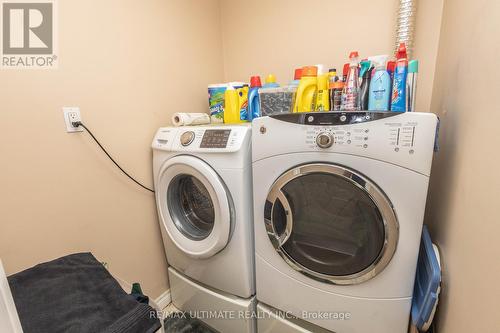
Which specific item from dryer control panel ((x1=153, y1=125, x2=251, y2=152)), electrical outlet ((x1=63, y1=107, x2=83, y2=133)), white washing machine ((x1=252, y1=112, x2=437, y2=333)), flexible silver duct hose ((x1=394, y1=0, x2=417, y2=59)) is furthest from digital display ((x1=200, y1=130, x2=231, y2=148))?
flexible silver duct hose ((x1=394, y1=0, x2=417, y2=59))

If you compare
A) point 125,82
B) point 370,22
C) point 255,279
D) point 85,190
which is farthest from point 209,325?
point 370,22

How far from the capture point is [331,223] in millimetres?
856

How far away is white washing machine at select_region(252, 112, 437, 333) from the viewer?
2.33 ft

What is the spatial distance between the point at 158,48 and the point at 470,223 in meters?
1.55

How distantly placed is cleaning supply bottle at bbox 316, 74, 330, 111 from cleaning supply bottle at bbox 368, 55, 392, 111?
0.18m

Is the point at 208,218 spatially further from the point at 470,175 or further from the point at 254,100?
the point at 470,175

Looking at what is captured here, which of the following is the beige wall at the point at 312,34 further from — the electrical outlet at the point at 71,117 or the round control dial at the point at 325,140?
the electrical outlet at the point at 71,117

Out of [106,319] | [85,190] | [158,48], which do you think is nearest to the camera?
[106,319]

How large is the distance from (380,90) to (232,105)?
0.76 meters

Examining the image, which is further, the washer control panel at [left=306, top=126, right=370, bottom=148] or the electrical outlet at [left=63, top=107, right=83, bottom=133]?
the electrical outlet at [left=63, top=107, right=83, bottom=133]

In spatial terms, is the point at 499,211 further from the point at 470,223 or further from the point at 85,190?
the point at 85,190

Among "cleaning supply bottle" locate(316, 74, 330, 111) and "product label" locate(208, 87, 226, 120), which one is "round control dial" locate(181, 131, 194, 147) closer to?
"product label" locate(208, 87, 226, 120)

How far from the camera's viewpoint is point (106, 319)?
591mm

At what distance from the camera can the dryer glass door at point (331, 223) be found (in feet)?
2.50
